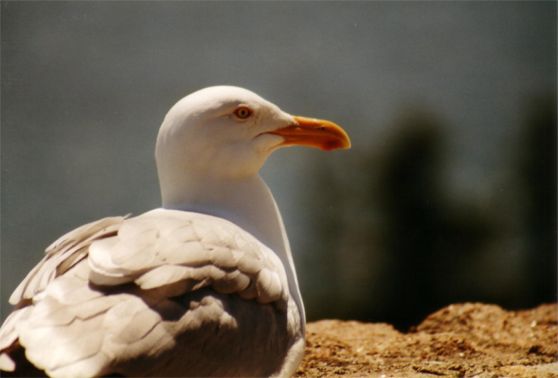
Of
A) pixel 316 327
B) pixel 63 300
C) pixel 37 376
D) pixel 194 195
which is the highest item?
pixel 194 195

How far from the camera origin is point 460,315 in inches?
264

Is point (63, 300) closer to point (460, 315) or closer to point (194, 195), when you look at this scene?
point (194, 195)

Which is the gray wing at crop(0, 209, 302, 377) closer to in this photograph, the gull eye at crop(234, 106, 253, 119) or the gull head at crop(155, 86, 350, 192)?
the gull head at crop(155, 86, 350, 192)

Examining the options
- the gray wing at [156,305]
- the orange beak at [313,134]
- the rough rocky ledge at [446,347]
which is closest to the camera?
the gray wing at [156,305]

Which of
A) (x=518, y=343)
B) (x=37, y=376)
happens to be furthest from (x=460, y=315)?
(x=37, y=376)

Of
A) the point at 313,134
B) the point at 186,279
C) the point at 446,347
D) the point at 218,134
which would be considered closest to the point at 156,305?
the point at 186,279

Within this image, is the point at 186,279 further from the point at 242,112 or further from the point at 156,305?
the point at 242,112

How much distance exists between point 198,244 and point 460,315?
334cm

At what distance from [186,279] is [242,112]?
3.87 feet

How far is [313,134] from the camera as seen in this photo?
4.82m

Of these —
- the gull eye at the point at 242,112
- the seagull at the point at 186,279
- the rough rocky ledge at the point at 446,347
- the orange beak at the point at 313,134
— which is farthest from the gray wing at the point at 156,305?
the rough rocky ledge at the point at 446,347

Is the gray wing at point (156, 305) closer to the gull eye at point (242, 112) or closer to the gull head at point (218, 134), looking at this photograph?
the gull head at point (218, 134)

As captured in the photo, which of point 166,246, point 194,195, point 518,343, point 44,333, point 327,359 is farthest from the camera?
point 518,343

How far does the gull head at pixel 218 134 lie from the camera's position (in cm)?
449
